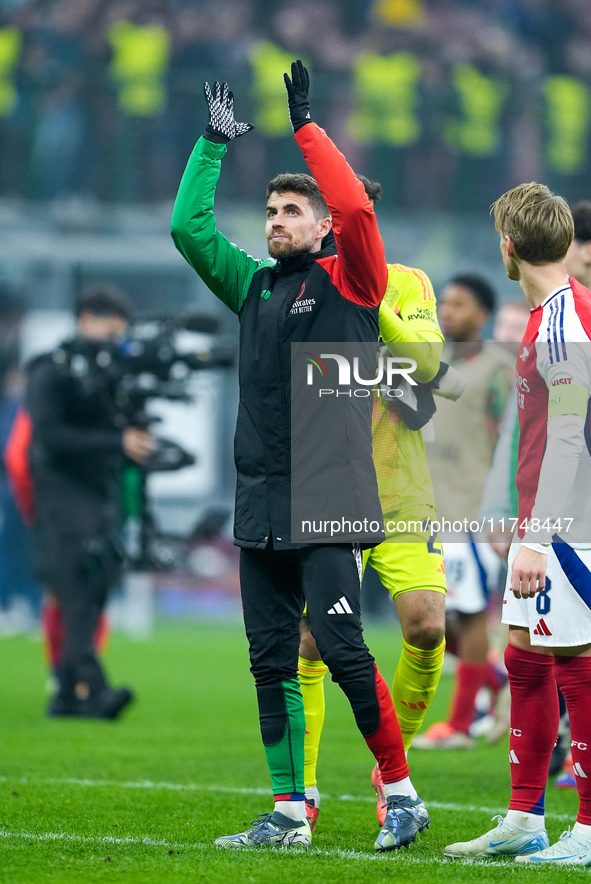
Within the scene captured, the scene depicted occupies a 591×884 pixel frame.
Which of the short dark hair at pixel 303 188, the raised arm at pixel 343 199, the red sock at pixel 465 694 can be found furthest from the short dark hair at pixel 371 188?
the red sock at pixel 465 694

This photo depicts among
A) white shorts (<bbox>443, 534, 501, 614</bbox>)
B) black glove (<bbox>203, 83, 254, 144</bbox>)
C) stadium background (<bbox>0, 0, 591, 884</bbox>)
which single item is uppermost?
stadium background (<bbox>0, 0, 591, 884</bbox>)

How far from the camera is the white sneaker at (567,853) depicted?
3354mm

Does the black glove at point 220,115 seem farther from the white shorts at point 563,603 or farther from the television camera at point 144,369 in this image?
the television camera at point 144,369

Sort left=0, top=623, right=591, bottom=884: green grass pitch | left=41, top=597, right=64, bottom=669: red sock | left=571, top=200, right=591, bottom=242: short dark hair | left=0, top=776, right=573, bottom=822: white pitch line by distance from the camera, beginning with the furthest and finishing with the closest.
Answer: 1. left=41, top=597, right=64, bottom=669: red sock
2. left=571, top=200, right=591, bottom=242: short dark hair
3. left=0, top=776, right=573, bottom=822: white pitch line
4. left=0, top=623, right=591, bottom=884: green grass pitch

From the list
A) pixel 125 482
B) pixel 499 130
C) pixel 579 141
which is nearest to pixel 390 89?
pixel 499 130

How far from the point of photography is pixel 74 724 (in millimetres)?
6883

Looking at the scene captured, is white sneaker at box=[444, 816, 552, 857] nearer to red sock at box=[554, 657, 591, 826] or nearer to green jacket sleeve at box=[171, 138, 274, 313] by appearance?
red sock at box=[554, 657, 591, 826]

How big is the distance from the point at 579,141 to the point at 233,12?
17.3ft

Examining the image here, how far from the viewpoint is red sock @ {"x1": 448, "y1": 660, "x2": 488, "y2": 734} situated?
249 inches

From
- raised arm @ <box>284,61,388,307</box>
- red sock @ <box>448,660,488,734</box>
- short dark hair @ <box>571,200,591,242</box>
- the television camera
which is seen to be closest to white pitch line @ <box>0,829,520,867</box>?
raised arm @ <box>284,61,388,307</box>

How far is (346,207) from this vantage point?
3.44 metres

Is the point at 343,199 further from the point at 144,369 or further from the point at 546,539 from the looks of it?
the point at 144,369

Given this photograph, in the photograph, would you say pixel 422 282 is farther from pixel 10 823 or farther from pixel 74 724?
pixel 74 724

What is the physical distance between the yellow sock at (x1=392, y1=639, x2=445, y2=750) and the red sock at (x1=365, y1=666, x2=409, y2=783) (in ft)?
1.92
